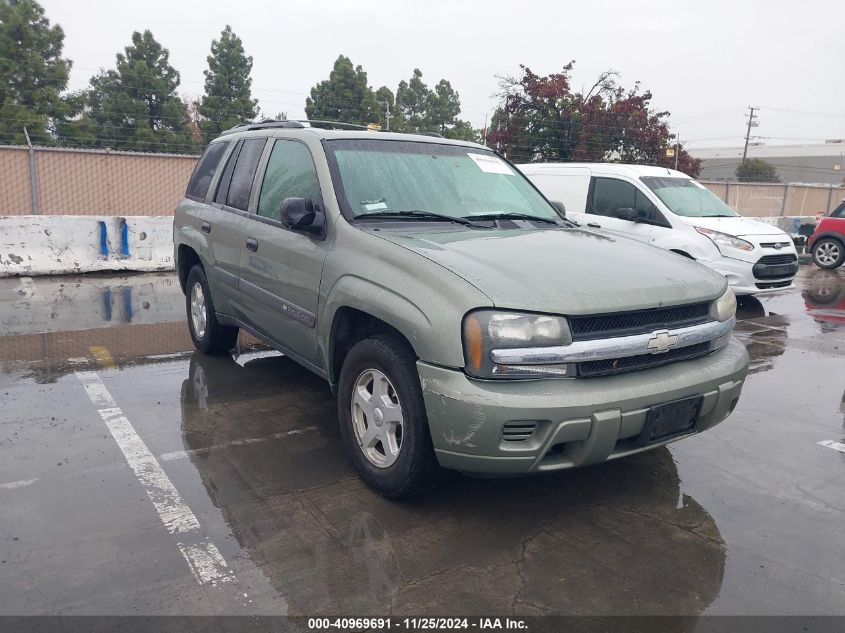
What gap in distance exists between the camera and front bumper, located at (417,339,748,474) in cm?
298

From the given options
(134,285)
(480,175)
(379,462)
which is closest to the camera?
(379,462)

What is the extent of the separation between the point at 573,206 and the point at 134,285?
6.57 meters

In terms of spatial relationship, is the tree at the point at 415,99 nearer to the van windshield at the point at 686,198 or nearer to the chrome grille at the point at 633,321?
the van windshield at the point at 686,198

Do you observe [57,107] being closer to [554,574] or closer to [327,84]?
[327,84]

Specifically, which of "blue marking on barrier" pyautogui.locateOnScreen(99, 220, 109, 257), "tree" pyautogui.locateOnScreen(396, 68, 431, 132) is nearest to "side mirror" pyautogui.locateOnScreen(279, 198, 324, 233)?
"blue marking on barrier" pyautogui.locateOnScreen(99, 220, 109, 257)

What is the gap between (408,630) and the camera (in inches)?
104

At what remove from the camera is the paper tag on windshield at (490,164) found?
192 inches

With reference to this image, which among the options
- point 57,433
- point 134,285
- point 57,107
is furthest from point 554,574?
point 57,107

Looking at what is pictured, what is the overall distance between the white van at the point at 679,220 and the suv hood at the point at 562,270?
4.96m

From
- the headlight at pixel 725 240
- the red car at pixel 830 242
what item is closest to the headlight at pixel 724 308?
the headlight at pixel 725 240

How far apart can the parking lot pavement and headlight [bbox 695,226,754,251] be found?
394cm

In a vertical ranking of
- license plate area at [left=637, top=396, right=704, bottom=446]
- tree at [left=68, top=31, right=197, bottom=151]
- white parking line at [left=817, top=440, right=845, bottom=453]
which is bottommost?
white parking line at [left=817, top=440, right=845, bottom=453]

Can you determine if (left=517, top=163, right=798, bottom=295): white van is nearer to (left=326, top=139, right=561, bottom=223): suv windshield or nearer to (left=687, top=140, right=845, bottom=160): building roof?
(left=326, top=139, right=561, bottom=223): suv windshield

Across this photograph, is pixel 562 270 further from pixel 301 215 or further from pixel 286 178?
pixel 286 178
